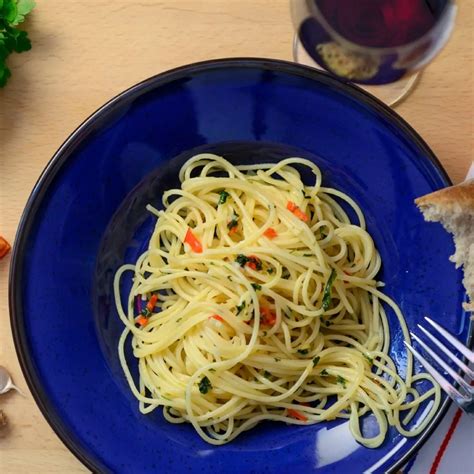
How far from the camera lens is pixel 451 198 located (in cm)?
164

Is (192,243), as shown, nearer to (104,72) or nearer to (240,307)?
(240,307)

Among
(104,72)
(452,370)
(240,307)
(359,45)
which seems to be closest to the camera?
(359,45)

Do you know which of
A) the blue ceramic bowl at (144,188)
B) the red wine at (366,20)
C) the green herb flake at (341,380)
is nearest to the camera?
the red wine at (366,20)

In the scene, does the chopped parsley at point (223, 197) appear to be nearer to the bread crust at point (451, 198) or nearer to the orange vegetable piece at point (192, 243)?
the orange vegetable piece at point (192, 243)

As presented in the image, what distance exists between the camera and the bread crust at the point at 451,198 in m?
1.64

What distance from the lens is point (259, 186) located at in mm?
1900

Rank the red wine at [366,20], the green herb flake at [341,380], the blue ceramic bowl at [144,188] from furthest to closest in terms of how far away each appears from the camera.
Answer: the green herb flake at [341,380] → the blue ceramic bowl at [144,188] → the red wine at [366,20]

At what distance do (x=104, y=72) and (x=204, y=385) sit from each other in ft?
2.58

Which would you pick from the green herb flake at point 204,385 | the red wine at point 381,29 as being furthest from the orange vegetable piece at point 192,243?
the red wine at point 381,29

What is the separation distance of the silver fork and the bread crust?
282 mm

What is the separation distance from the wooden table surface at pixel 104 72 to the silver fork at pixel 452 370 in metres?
0.42

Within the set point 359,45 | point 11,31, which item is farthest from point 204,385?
point 11,31

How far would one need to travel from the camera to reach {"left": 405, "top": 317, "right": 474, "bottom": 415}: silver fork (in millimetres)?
1685

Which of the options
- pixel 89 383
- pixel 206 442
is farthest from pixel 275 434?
pixel 89 383
